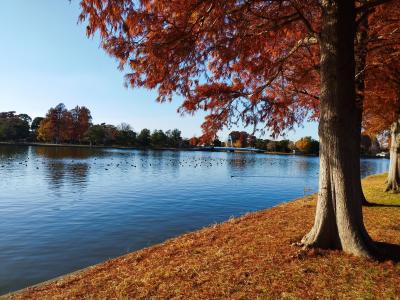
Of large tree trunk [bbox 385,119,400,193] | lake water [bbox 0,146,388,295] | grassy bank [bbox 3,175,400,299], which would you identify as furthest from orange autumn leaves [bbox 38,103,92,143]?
grassy bank [bbox 3,175,400,299]

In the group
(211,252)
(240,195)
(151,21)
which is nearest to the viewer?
(151,21)

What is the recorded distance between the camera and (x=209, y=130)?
10.7m

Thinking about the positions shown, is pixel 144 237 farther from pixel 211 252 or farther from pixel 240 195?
pixel 240 195

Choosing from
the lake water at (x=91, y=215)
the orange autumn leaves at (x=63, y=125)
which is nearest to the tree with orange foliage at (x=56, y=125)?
the orange autumn leaves at (x=63, y=125)

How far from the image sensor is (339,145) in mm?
7305

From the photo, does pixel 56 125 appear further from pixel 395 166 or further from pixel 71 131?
pixel 395 166

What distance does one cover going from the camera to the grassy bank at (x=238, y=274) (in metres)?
5.84

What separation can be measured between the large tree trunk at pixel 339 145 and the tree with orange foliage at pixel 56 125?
134 m

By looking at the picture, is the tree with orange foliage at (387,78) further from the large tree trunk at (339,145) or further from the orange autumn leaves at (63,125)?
the orange autumn leaves at (63,125)

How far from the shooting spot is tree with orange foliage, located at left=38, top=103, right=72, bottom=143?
5094 inches

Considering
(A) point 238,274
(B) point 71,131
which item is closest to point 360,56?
(A) point 238,274

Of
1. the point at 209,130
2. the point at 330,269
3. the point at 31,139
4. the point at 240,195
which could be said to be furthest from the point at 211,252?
the point at 31,139

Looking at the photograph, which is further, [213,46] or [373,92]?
[373,92]

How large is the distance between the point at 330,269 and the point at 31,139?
148429mm
